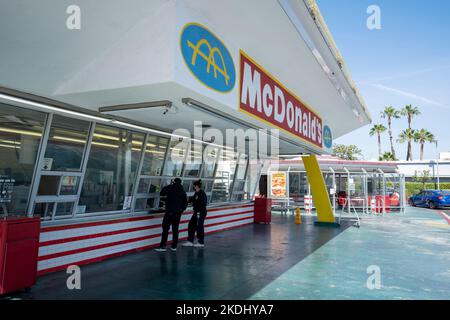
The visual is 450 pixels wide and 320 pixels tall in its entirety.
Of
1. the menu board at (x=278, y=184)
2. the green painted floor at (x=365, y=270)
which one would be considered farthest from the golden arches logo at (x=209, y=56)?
the menu board at (x=278, y=184)

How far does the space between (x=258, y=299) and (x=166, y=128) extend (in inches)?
198

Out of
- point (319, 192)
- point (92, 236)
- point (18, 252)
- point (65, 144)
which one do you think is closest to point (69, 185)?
point (65, 144)

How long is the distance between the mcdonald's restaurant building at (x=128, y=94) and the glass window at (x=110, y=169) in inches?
1.1

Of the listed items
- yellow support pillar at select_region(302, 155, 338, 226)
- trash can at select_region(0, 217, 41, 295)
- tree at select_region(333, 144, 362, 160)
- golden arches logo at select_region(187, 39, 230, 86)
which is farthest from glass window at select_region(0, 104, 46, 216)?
tree at select_region(333, 144, 362, 160)

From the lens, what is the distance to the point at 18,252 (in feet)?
14.7

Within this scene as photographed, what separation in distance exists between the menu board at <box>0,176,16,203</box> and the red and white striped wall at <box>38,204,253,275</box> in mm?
777

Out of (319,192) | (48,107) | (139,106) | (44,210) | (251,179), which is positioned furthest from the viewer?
(251,179)

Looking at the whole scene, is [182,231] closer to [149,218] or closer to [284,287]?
[149,218]

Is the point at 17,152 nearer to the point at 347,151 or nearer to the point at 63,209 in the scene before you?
the point at 63,209

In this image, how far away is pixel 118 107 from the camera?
222 inches

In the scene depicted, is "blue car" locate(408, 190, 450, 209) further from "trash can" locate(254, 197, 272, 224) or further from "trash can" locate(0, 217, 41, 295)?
"trash can" locate(0, 217, 41, 295)

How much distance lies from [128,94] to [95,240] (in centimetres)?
339
